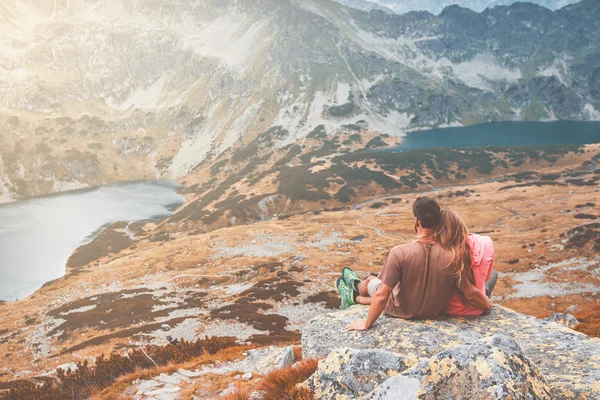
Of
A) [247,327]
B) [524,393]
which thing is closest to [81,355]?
[247,327]

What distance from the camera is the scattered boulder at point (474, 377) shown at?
379cm

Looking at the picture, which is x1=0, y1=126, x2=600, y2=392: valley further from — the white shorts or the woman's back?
the woman's back

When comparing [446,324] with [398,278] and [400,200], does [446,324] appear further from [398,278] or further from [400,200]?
[400,200]

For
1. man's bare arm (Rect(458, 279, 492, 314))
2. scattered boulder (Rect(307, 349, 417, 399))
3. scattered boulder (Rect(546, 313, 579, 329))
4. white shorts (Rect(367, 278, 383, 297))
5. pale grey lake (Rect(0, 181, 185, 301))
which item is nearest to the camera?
scattered boulder (Rect(307, 349, 417, 399))

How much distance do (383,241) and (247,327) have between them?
150 feet

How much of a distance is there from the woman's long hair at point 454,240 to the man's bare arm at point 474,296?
1.42ft

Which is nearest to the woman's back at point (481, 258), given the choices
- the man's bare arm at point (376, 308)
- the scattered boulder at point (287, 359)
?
the man's bare arm at point (376, 308)

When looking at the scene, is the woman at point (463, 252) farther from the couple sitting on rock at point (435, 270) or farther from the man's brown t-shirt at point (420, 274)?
the man's brown t-shirt at point (420, 274)

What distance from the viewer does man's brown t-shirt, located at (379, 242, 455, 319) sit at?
632cm

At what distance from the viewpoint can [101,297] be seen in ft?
178

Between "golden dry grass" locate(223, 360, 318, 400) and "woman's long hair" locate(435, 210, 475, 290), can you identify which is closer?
"golden dry grass" locate(223, 360, 318, 400)

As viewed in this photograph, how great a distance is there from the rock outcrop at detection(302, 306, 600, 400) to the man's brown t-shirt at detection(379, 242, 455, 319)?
71 centimetres

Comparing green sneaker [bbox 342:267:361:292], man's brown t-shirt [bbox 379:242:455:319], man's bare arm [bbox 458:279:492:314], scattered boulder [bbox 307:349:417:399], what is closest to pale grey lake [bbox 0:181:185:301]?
green sneaker [bbox 342:267:361:292]

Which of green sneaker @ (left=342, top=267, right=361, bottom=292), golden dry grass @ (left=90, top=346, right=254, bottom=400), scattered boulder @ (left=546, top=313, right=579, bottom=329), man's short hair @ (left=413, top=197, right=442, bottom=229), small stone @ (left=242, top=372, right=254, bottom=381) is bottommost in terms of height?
scattered boulder @ (left=546, top=313, right=579, bottom=329)
